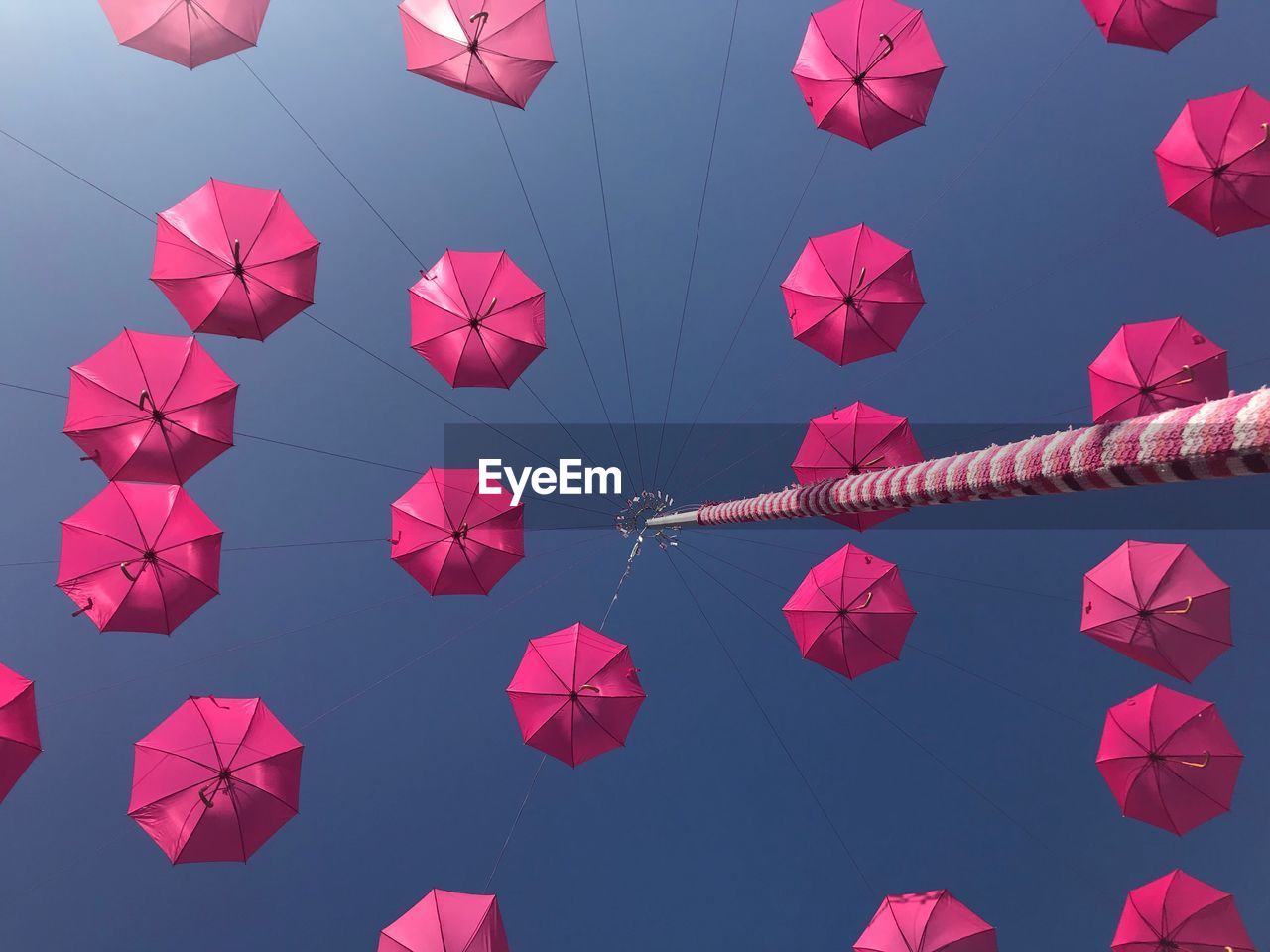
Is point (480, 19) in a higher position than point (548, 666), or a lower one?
higher

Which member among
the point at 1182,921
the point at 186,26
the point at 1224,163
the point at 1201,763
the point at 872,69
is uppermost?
the point at 872,69

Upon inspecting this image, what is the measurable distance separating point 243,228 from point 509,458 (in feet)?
36.3

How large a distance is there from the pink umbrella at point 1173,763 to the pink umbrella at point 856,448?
21.4 ft

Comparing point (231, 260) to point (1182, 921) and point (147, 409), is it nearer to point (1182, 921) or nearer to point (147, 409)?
point (147, 409)

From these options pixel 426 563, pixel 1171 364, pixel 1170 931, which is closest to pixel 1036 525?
pixel 1171 364

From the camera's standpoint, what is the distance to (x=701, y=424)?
25.7 metres

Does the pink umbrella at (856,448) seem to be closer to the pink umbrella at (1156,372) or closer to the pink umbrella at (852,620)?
the pink umbrella at (852,620)

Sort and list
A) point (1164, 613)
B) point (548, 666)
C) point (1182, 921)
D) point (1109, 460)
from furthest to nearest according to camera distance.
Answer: point (1182, 921), point (548, 666), point (1164, 613), point (1109, 460)

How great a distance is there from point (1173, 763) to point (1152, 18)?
1411 centimetres

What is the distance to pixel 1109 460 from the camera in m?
6.54

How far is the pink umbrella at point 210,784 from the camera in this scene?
14.9m

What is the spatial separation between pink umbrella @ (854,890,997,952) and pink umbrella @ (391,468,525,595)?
428 inches

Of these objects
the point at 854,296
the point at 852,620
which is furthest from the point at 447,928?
the point at 854,296

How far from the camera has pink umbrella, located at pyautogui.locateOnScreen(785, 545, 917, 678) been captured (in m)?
17.5
